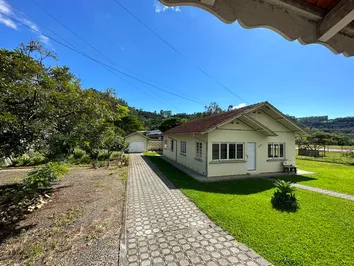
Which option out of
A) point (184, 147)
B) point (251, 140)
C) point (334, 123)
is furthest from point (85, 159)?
point (334, 123)

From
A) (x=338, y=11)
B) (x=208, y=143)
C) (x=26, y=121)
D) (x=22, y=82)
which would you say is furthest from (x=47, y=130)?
(x=208, y=143)

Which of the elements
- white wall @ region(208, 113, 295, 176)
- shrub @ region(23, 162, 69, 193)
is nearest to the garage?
white wall @ region(208, 113, 295, 176)

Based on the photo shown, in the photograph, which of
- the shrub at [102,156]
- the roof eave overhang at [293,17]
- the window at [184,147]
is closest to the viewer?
the roof eave overhang at [293,17]

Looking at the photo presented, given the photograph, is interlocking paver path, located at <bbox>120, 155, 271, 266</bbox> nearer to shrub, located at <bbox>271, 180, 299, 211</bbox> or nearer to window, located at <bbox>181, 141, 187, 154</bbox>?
shrub, located at <bbox>271, 180, 299, 211</bbox>

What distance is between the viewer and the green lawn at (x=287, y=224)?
11.8 feet

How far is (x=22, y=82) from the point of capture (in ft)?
13.6

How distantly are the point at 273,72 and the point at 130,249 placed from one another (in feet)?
52.4

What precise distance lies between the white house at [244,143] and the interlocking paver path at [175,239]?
4768 millimetres

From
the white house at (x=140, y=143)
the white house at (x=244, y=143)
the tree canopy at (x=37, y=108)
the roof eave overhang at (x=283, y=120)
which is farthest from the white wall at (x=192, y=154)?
the white house at (x=140, y=143)

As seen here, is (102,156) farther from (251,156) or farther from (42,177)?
(251,156)

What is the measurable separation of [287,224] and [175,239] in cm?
315

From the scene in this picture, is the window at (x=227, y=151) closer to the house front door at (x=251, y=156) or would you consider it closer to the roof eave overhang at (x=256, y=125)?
the house front door at (x=251, y=156)

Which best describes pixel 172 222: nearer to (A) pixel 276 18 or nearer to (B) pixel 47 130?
(B) pixel 47 130

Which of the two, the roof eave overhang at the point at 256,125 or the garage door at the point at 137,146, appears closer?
the roof eave overhang at the point at 256,125
